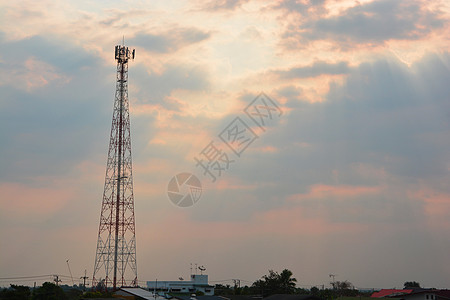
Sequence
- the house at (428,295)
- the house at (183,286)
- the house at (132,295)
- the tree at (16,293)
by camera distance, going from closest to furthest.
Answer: the tree at (16,293), the house at (132,295), the house at (428,295), the house at (183,286)

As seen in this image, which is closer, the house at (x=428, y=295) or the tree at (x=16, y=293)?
the tree at (x=16, y=293)

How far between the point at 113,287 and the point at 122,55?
37.3 meters

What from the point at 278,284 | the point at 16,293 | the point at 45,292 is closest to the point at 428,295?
the point at 278,284

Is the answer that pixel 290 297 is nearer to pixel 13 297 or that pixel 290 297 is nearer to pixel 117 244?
pixel 117 244

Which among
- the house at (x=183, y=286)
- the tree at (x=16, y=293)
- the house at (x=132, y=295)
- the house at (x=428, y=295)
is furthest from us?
the house at (x=183, y=286)

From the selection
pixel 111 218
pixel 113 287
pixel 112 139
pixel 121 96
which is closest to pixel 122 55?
pixel 121 96

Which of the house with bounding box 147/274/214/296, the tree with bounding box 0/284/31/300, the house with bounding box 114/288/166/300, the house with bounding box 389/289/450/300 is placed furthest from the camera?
the house with bounding box 147/274/214/296

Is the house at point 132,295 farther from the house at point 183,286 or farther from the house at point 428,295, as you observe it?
the house at point 428,295

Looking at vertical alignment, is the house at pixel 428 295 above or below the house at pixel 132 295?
below

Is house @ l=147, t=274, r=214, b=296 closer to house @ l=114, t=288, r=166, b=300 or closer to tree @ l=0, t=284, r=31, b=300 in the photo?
house @ l=114, t=288, r=166, b=300

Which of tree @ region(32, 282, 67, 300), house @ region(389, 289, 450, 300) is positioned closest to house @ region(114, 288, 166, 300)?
tree @ region(32, 282, 67, 300)

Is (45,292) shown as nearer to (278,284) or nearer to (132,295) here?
(132,295)

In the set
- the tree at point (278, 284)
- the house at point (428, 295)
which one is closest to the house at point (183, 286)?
the tree at point (278, 284)

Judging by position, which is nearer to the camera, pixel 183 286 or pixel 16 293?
pixel 16 293
